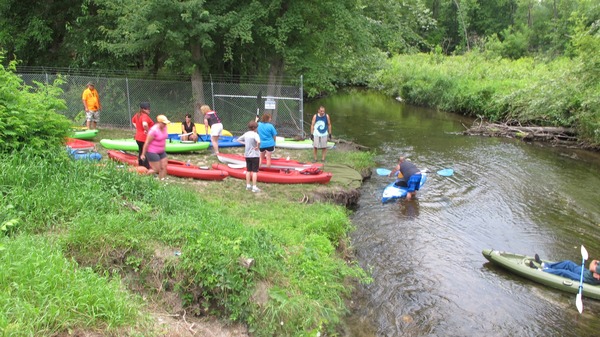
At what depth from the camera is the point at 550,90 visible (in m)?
19.2

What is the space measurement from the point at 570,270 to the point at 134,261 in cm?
722

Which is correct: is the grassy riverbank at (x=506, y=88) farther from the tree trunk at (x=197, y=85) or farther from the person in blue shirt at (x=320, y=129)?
the tree trunk at (x=197, y=85)

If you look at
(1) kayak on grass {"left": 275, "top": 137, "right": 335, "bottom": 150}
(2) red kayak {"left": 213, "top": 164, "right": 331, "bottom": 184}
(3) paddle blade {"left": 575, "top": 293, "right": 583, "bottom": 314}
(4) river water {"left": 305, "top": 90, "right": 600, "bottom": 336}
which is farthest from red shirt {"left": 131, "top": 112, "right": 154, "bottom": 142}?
(3) paddle blade {"left": 575, "top": 293, "right": 583, "bottom": 314}

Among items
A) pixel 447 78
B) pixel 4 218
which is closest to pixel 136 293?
pixel 4 218

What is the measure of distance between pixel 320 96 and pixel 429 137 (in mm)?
16295

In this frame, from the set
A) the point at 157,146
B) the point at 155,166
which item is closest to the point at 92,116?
the point at 155,166

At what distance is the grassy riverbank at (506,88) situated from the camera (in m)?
17.6

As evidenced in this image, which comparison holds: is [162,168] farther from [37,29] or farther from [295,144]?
[37,29]

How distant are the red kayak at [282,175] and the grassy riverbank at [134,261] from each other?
3.23 metres

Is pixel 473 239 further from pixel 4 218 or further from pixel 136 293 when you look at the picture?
pixel 4 218

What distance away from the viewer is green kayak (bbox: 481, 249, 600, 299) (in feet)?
24.3

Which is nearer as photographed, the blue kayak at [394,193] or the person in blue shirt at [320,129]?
the blue kayak at [394,193]

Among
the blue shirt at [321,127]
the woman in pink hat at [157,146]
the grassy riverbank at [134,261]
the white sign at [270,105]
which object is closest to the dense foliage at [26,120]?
the grassy riverbank at [134,261]

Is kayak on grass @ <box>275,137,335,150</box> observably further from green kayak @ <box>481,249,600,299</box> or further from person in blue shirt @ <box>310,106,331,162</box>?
green kayak @ <box>481,249,600,299</box>
